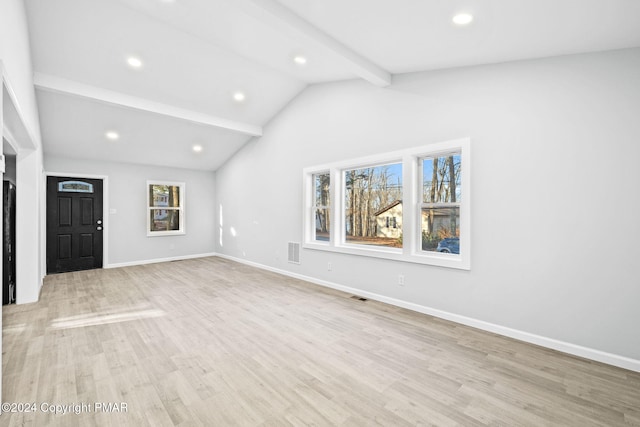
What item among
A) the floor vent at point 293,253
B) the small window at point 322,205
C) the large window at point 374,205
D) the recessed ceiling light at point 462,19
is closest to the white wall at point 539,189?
the large window at point 374,205

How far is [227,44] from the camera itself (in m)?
3.99

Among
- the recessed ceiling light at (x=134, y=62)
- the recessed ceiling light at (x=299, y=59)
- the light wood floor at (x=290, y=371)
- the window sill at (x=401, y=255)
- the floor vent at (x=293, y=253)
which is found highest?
the recessed ceiling light at (x=299, y=59)

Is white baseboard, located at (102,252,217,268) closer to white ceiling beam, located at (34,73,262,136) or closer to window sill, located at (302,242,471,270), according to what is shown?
white ceiling beam, located at (34,73,262,136)

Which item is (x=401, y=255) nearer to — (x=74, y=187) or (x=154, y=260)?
(x=154, y=260)

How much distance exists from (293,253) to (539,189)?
3983mm

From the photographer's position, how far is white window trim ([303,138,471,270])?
3.37 m

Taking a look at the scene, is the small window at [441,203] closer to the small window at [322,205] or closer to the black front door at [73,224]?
the small window at [322,205]

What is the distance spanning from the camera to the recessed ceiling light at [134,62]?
→ 4102mm

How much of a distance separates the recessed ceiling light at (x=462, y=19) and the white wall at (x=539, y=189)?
97 centimetres

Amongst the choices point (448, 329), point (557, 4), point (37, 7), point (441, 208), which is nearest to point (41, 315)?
point (37, 7)

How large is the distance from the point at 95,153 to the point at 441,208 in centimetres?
698

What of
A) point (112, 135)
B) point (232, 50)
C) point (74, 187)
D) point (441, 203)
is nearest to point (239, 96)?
point (232, 50)

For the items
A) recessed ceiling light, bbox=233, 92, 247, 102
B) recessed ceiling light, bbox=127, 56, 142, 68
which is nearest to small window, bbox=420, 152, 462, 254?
recessed ceiling light, bbox=233, 92, 247, 102

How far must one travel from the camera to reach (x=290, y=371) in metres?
2.41
